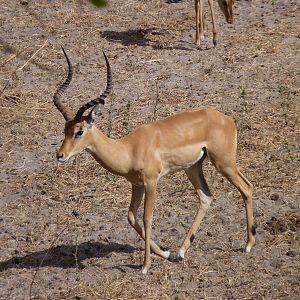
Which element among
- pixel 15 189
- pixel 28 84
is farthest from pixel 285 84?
pixel 15 189

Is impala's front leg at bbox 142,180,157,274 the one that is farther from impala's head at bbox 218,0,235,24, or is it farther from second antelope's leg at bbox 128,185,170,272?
impala's head at bbox 218,0,235,24

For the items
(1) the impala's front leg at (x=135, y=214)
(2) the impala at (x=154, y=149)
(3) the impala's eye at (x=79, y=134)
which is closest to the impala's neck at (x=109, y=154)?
(2) the impala at (x=154, y=149)

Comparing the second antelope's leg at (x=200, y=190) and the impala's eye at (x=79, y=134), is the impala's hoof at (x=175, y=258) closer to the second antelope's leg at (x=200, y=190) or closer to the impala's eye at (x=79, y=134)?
the second antelope's leg at (x=200, y=190)

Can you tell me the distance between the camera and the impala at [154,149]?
5637 mm

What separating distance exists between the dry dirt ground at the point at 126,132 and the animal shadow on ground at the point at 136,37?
0.05ft

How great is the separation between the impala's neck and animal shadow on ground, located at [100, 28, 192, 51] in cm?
536

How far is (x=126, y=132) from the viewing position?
8.35 metres

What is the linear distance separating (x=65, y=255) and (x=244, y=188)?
1.41 m

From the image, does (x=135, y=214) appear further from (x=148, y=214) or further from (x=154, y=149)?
(x=154, y=149)

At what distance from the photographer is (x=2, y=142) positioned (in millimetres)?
8406

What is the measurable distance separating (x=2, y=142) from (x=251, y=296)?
380 centimetres

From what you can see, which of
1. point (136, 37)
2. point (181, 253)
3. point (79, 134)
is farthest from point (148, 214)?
point (136, 37)

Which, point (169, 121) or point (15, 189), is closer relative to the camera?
point (169, 121)

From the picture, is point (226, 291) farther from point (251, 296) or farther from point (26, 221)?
point (26, 221)
